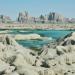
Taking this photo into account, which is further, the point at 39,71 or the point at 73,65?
the point at 73,65

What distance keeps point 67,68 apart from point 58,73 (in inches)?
70.8

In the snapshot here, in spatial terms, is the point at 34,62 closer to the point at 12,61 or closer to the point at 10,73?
the point at 12,61

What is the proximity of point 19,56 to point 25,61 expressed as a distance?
568mm

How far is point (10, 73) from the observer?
15.2 meters

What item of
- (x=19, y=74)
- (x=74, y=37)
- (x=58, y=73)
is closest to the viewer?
(x=19, y=74)

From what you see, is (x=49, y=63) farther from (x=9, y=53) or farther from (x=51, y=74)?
(x=9, y=53)

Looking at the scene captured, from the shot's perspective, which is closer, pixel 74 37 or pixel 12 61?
pixel 12 61

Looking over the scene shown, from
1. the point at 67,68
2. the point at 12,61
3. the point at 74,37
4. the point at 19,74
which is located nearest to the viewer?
the point at 19,74

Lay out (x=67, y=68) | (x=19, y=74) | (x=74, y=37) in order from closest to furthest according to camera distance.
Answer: (x=19, y=74)
(x=67, y=68)
(x=74, y=37)

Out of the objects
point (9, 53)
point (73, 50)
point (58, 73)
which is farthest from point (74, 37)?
point (58, 73)

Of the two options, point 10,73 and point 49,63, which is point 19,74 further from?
point 49,63

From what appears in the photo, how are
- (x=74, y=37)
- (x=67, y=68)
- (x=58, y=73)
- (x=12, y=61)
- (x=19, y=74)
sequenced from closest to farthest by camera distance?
(x=19, y=74)
(x=58, y=73)
(x=67, y=68)
(x=12, y=61)
(x=74, y=37)

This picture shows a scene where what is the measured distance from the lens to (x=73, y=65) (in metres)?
19.2

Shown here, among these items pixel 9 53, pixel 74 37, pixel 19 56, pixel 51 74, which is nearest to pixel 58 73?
pixel 51 74
